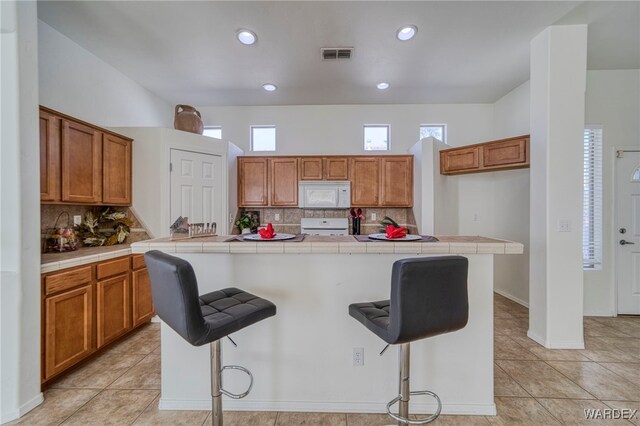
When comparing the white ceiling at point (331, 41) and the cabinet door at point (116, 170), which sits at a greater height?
the white ceiling at point (331, 41)

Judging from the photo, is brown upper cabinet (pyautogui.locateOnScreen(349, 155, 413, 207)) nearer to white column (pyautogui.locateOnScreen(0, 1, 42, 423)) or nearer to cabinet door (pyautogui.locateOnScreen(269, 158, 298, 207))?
cabinet door (pyautogui.locateOnScreen(269, 158, 298, 207))

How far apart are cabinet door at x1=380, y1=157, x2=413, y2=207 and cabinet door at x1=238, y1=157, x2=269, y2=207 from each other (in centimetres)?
193

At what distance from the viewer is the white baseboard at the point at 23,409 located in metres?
1.68

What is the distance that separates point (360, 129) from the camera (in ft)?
14.8

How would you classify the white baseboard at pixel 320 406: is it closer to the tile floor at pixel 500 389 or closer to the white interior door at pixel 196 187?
the tile floor at pixel 500 389

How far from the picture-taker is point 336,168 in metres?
4.28

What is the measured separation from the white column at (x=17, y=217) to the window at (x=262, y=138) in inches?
116

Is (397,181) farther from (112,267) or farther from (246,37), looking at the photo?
(112,267)

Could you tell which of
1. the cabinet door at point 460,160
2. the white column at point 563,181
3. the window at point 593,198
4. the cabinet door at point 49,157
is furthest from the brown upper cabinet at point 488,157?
the cabinet door at point 49,157

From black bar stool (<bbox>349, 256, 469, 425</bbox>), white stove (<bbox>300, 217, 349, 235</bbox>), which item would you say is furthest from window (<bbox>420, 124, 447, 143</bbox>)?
black bar stool (<bbox>349, 256, 469, 425</bbox>)

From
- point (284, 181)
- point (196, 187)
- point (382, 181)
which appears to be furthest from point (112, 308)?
point (382, 181)

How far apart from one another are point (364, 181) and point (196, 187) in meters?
2.52

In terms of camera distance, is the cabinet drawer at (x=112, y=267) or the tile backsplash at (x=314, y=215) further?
the tile backsplash at (x=314, y=215)

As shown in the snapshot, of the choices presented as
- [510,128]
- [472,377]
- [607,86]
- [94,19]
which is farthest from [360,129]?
[472,377]
